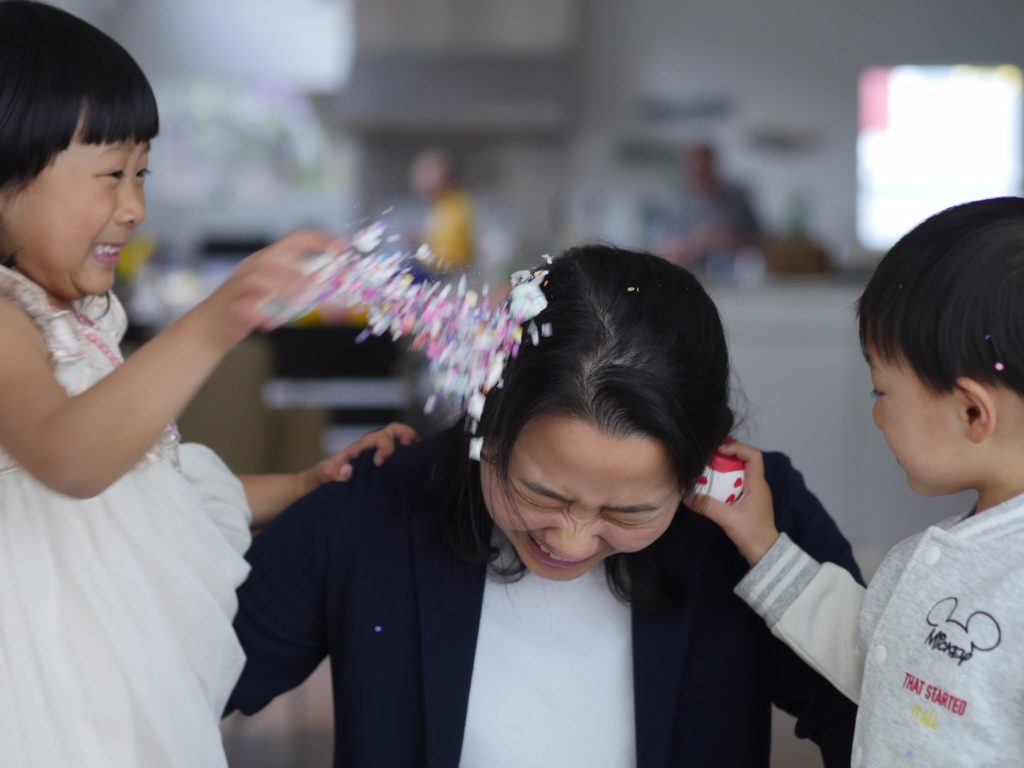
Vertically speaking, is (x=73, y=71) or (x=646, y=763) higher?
(x=73, y=71)

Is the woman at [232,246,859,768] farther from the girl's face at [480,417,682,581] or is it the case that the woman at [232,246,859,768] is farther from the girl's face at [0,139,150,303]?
the girl's face at [0,139,150,303]

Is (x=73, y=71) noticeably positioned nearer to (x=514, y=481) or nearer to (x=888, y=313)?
(x=514, y=481)

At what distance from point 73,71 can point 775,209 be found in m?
5.69

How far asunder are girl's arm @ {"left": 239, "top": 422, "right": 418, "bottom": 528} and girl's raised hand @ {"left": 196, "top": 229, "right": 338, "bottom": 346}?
45 cm

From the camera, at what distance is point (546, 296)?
1.07m

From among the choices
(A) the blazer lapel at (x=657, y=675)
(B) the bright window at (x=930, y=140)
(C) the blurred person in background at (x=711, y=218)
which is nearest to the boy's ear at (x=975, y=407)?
(A) the blazer lapel at (x=657, y=675)

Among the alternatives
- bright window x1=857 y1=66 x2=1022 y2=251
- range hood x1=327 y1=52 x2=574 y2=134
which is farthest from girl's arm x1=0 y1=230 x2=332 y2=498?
bright window x1=857 y1=66 x2=1022 y2=251

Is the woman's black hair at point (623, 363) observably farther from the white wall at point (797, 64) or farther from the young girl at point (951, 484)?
the white wall at point (797, 64)

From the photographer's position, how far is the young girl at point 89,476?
35.2 inches

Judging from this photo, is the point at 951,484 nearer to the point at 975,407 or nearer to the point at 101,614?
the point at 975,407

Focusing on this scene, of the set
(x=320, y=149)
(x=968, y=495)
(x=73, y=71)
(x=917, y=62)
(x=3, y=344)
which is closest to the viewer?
(x=3, y=344)

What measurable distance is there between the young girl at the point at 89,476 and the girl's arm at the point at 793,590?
1.63 feet

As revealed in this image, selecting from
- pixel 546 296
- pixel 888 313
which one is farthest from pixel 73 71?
pixel 888 313

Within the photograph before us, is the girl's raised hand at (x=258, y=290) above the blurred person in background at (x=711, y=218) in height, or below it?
above
